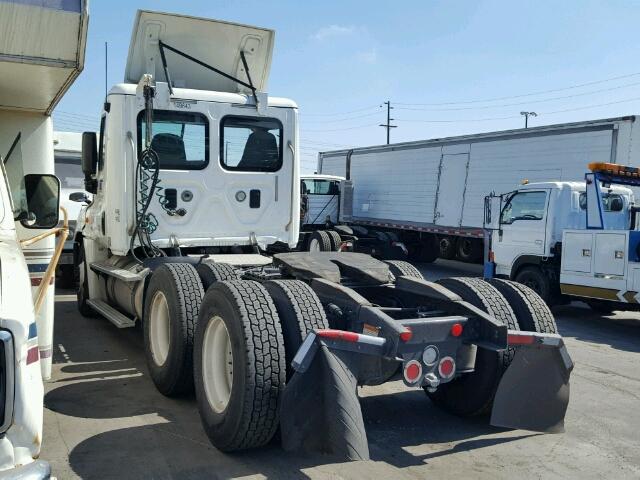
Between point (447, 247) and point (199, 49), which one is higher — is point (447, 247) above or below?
below

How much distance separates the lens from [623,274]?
8703 mm

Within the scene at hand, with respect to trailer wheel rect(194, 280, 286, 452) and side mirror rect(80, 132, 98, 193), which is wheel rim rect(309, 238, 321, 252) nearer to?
side mirror rect(80, 132, 98, 193)

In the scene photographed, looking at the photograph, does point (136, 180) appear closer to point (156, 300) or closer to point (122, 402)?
point (156, 300)

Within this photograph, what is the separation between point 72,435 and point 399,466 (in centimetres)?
229

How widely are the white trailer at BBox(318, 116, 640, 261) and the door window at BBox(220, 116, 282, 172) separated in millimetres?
7989

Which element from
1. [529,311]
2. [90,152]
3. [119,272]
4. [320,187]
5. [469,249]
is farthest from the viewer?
[320,187]

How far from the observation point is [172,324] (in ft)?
16.7

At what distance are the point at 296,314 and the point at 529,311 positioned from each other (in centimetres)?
185

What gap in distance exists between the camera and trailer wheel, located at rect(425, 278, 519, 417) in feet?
14.4

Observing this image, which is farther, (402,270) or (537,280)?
(537,280)

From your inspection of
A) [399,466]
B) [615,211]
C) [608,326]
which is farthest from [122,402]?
[615,211]

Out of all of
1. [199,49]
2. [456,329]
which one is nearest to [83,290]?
[199,49]

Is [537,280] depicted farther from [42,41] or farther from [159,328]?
[42,41]

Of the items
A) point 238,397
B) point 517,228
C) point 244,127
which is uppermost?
point 244,127
